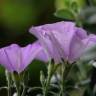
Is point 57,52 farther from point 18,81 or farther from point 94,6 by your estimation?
point 94,6

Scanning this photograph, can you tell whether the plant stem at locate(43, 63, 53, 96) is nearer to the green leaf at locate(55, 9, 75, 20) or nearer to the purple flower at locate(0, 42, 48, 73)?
the purple flower at locate(0, 42, 48, 73)

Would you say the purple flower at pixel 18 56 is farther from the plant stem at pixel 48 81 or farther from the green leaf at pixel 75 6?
the green leaf at pixel 75 6

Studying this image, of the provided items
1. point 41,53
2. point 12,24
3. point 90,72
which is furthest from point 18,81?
point 12,24

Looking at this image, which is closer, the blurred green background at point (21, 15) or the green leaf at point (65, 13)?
the green leaf at point (65, 13)

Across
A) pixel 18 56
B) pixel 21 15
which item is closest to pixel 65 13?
pixel 18 56

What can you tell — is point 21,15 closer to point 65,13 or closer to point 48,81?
point 65,13

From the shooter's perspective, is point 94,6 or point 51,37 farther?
point 94,6

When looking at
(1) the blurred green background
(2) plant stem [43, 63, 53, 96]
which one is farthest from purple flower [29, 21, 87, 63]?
(1) the blurred green background

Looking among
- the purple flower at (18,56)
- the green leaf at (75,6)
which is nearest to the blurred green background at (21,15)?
the green leaf at (75,6)
